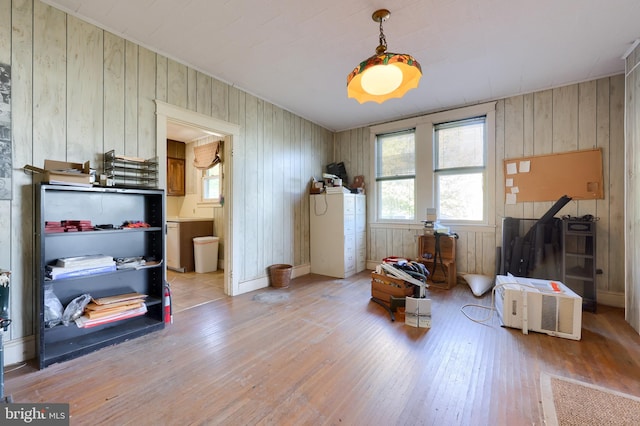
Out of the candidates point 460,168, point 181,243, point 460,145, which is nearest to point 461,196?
point 460,168

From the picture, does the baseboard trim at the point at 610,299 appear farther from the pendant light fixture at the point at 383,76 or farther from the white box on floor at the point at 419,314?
the pendant light fixture at the point at 383,76

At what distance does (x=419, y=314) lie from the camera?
249cm

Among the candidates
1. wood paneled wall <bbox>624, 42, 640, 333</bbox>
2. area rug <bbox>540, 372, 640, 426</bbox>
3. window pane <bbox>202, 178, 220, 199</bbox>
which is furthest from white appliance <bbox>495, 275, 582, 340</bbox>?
window pane <bbox>202, 178, 220, 199</bbox>

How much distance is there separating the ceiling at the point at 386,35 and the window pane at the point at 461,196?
1247 mm

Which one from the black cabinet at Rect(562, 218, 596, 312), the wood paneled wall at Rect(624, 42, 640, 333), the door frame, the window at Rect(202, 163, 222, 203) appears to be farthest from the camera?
the window at Rect(202, 163, 222, 203)

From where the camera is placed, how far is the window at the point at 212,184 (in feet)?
17.1

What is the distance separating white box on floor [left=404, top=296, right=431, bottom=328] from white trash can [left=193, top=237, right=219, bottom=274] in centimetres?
355

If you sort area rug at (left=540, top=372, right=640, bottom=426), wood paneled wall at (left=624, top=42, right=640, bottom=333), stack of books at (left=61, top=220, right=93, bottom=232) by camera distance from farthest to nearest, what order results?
wood paneled wall at (left=624, top=42, right=640, bottom=333) → stack of books at (left=61, top=220, right=93, bottom=232) → area rug at (left=540, top=372, right=640, bottom=426)

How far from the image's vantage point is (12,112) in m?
1.87

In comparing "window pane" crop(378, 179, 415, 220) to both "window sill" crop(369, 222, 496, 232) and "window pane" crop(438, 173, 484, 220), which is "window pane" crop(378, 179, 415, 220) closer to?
"window sill" crop(369, 222, 496, 232)

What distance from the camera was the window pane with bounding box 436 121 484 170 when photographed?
12.8ft

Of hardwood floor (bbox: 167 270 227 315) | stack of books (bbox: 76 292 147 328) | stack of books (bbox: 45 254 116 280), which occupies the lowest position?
hardwood floor (bbox: 167 270 227 315)

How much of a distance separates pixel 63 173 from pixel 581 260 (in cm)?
508

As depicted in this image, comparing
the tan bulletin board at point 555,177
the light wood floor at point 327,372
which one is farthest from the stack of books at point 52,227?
the tan bulletin board at point 555,177
